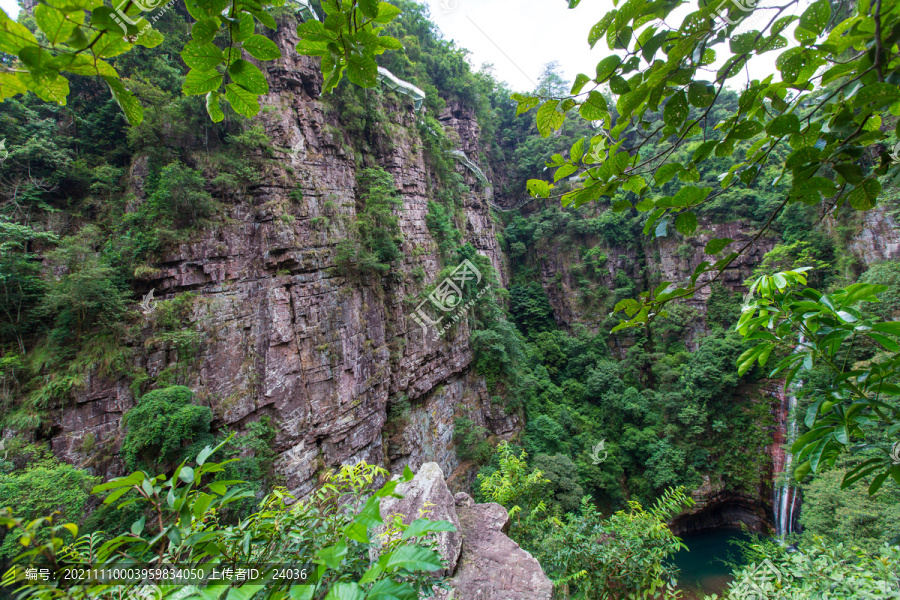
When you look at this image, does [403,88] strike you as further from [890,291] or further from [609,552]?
[890,291]

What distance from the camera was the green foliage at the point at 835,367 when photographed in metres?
0.82

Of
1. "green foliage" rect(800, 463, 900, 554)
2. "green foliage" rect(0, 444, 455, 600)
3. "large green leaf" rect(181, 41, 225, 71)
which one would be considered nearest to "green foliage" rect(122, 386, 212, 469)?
"green foliage" rect(0, 444, 455, 600)

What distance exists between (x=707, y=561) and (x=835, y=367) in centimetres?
1266

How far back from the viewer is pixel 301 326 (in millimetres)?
6523

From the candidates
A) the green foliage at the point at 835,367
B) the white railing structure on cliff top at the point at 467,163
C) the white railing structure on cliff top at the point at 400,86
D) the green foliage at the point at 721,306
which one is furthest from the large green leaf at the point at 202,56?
the green foliage at the point at 721,306

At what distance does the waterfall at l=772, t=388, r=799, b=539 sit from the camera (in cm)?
840

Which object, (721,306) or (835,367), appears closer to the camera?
(835,367)

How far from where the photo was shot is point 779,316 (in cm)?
103

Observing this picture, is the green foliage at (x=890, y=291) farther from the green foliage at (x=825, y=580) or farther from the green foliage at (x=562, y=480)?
the green foliage at (x=825, y=580)

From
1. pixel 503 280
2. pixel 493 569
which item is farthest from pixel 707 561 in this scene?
pixel 503 280

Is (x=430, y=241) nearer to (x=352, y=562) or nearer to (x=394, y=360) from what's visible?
(x=394, y=360)
